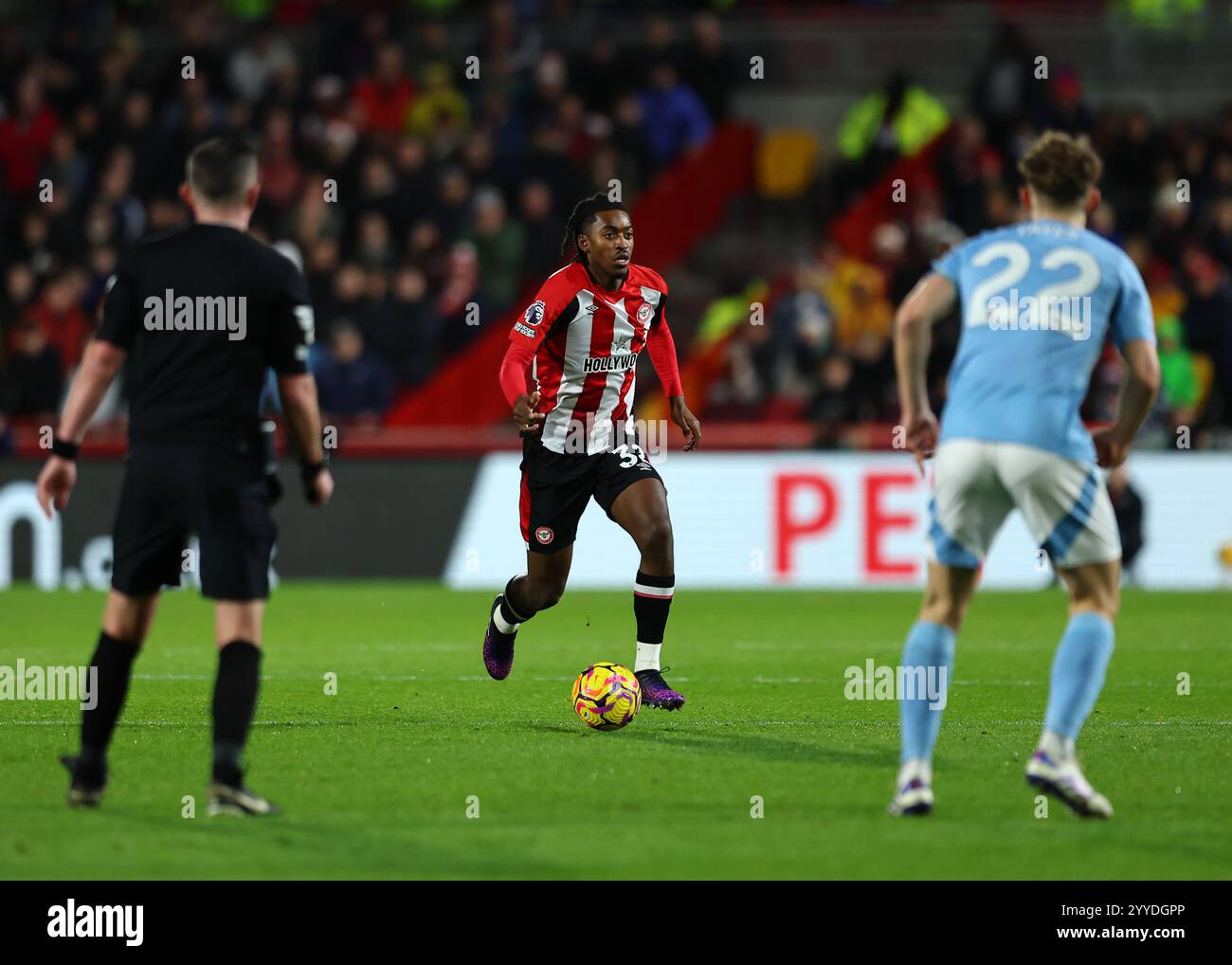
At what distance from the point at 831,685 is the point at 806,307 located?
29.8 feet

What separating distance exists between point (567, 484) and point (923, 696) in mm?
3486

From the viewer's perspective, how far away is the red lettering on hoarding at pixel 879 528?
56.1 ft

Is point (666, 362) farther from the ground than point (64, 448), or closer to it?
farther from the ground

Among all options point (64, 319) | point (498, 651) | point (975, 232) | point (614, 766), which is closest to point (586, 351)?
point (498, 651)

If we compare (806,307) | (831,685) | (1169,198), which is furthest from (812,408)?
(831,685)

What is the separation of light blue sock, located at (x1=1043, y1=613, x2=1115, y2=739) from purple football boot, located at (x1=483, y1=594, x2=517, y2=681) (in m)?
4.09

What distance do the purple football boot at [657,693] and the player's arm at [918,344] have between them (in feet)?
10.3

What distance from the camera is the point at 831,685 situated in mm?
10500

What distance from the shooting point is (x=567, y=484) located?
9.48 metres

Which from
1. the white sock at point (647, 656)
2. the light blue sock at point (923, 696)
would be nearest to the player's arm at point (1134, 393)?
the light blue sock at point (923, 696)


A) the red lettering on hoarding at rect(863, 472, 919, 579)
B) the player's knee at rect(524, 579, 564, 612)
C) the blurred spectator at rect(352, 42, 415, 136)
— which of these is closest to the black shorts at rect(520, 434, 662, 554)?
the player's knee at rect(524, 579, 564, 612)

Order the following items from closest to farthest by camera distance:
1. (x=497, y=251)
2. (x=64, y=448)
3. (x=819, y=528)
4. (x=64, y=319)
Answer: (x=64, y=448)
(x=819, y=528)
(x=64, y=319)
(x=497, y=251)

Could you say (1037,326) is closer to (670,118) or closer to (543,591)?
(543,591)

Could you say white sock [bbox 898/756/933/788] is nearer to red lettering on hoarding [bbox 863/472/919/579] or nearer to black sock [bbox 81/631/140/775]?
black sock [bbox 81/631/140/775]
